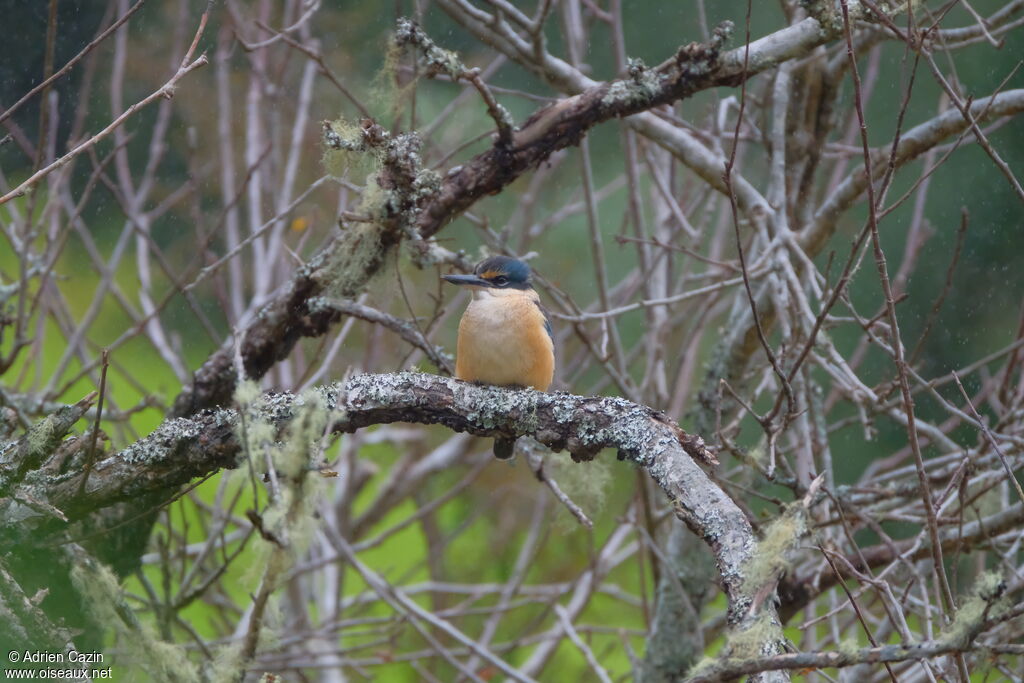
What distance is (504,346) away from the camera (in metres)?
2.83

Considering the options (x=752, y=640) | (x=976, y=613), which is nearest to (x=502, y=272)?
(x=752, y=640)

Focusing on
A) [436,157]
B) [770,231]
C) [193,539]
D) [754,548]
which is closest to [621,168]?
[436,157]

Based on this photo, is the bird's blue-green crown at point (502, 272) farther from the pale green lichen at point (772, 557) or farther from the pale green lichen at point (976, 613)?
the pale green lichen at point (976, 613)

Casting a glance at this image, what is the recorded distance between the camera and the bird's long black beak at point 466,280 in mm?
2904

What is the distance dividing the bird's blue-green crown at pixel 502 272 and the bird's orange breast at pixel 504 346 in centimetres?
8

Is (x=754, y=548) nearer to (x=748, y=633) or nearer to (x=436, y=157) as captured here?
(x=748, y=633)

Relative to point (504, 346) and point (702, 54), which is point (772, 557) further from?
point (702, 54)

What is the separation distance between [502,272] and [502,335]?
0.98 ft

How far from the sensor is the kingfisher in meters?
2.84

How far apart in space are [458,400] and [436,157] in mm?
3155

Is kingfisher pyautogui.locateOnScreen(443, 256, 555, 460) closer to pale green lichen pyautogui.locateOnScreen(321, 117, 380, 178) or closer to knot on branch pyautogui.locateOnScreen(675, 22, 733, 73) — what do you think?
pale green lichen pyautogui.locateOnScreen(321, 117, 380, 178)

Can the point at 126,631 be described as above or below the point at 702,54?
below

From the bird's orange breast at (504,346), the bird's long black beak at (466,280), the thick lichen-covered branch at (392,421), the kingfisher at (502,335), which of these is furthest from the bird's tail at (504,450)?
the bird's long black beak at (466,280)

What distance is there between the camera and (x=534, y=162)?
8.86ft
